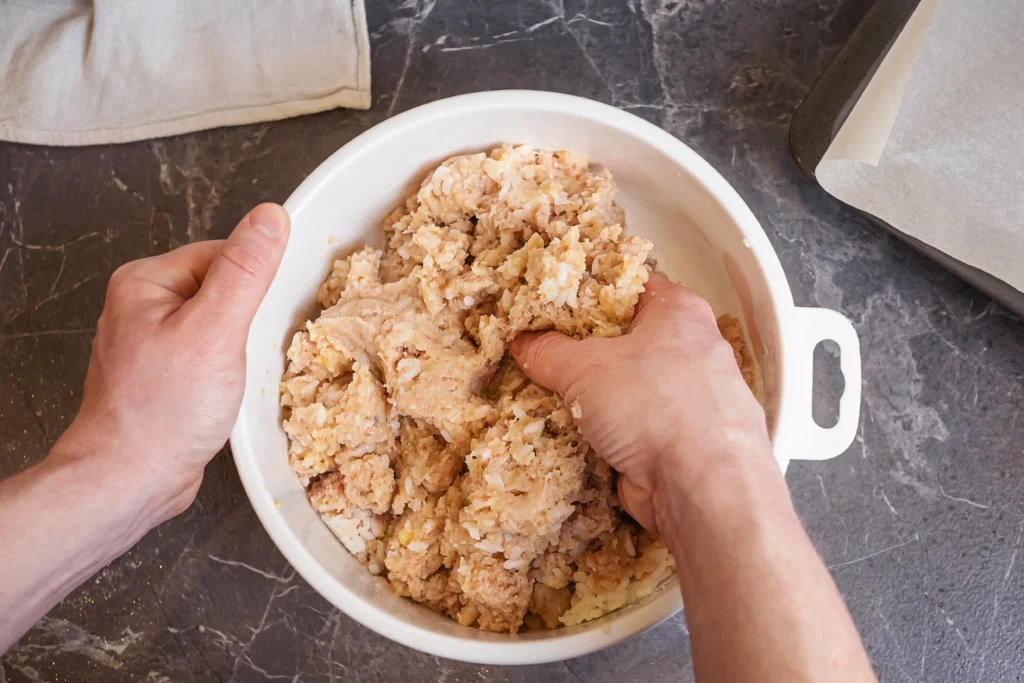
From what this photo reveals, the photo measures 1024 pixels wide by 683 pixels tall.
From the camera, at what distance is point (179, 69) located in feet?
3.46

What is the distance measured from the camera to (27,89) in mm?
1057

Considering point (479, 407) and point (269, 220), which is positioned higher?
point (269, 220)

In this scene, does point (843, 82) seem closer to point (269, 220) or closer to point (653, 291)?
point (653, 291)

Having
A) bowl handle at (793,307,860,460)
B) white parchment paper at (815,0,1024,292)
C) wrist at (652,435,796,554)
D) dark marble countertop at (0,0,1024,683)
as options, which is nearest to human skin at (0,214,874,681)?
wrist at (652,435,796,554)

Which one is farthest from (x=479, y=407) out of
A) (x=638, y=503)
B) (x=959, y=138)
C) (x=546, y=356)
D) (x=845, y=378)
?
(x=959, y=138)

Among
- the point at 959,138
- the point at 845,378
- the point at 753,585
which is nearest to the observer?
the point at 753,585

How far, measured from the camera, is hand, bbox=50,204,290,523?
0.68 m

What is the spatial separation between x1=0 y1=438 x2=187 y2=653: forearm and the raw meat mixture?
204mm

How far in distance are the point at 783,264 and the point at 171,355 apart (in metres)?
0.83

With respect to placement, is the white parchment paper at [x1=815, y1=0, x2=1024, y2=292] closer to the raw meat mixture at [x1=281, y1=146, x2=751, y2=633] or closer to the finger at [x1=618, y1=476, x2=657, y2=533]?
the raw meat mixture at [x1=281, y1=146, x2=751, y2=633]

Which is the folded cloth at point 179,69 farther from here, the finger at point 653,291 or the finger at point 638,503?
the finger at point 638,503

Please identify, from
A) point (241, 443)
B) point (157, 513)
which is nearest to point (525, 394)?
point (241, 443)

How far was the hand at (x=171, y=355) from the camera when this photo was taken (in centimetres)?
68

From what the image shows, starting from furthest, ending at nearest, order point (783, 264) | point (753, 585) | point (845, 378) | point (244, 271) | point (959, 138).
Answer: point (783, 264), point (959, 138), point (845, 378), point (244, 271), point (753, 585)
